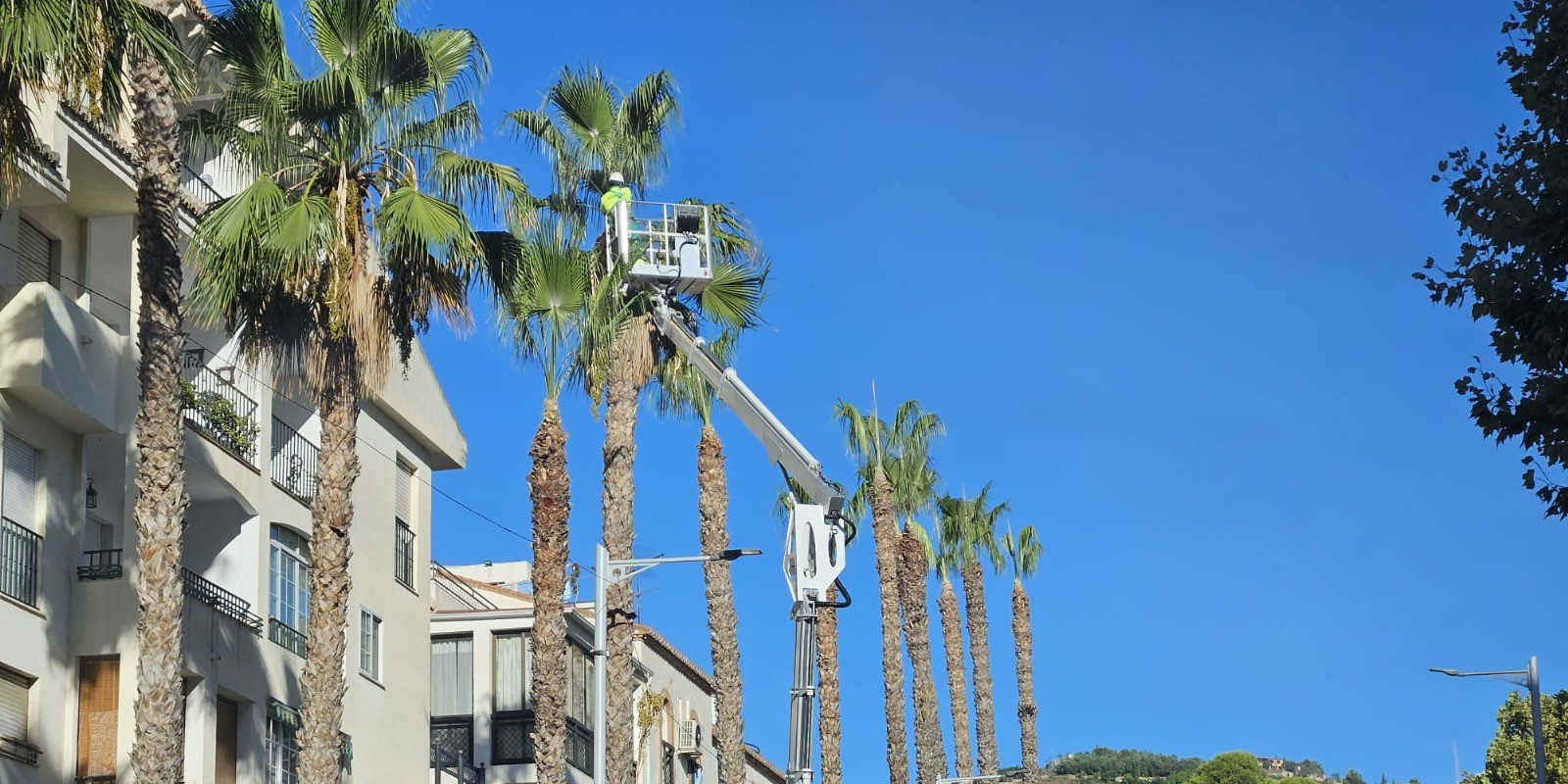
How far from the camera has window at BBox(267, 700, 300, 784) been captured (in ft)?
96.2

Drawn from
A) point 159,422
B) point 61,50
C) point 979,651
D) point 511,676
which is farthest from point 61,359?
point 979,651

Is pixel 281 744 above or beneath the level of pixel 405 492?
beneath

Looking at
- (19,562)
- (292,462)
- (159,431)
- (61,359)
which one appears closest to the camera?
(159,431)

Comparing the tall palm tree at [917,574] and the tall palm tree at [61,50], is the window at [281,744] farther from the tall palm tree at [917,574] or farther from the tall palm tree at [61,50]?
the tall palm tree at [917,574]

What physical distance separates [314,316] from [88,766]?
6.42 metres

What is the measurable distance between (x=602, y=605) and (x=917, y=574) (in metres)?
28.7

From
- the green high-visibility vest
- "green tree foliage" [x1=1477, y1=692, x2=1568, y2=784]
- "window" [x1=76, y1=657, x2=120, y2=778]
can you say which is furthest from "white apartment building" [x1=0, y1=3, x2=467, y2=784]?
"green tree foliage" [x1=1477, y1=692, x2=1568, y2=784]

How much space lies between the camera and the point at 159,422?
2059 cm

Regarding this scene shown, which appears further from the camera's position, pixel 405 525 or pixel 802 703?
pixel 405 525

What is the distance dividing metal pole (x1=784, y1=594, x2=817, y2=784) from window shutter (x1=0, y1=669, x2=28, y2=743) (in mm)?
9749

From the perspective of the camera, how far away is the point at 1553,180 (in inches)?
683

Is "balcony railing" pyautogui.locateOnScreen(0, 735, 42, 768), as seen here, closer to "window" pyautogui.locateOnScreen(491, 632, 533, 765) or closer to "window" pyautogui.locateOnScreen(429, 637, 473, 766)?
"window" pyautogui.locateOnScreen(429, 637, 473, 766)

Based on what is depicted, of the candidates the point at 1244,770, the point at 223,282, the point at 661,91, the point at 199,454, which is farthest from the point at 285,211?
the point at 1244,770

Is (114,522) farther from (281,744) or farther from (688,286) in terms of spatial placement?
(688,286)
